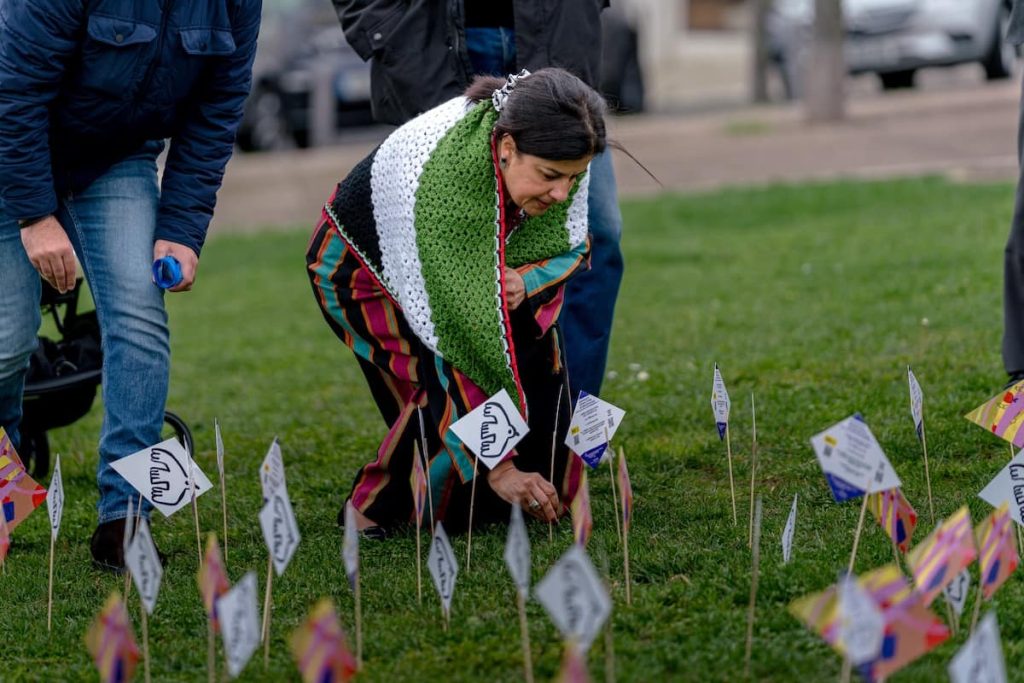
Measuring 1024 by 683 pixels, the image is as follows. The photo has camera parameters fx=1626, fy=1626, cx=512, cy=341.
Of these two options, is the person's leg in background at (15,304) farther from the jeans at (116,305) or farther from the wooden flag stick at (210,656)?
the wooden flag stick at (210,656)

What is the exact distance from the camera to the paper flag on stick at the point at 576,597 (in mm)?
2438

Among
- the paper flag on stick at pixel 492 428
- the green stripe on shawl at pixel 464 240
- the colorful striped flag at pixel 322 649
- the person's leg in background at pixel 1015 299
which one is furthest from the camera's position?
the person's leg in background at pixel 1015 299

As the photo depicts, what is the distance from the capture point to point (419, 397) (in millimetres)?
4172

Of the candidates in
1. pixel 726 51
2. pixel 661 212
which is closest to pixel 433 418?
pixel 661 212

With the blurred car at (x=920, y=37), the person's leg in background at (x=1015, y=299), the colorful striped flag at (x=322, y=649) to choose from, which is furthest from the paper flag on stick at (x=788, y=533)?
the blurred car at (x=920, y=37)

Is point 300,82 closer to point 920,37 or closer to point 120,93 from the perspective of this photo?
point 920,37

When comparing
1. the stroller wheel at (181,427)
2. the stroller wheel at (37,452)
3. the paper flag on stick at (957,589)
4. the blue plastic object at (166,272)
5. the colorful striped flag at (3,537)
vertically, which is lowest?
the stroller wheel at (37,452)

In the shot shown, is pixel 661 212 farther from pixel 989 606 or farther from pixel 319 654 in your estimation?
pixel 319 654

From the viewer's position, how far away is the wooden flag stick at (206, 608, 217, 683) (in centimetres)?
290

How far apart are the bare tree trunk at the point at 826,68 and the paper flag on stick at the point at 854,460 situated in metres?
10.9

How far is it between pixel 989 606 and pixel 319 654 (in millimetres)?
1533

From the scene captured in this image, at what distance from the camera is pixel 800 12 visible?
706 inches

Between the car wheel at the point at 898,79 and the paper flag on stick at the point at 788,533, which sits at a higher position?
the paper flag on stick at the point at 788,533

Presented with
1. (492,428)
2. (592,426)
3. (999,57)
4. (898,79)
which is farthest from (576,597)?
(898,79)
